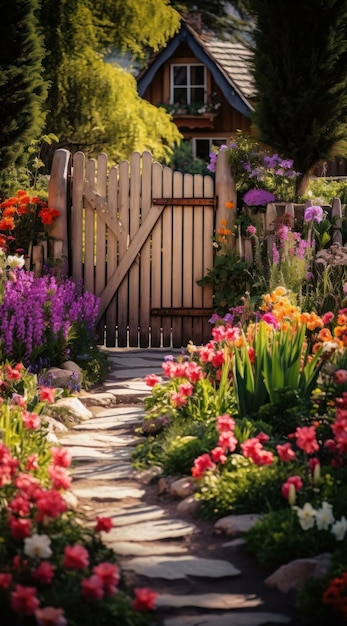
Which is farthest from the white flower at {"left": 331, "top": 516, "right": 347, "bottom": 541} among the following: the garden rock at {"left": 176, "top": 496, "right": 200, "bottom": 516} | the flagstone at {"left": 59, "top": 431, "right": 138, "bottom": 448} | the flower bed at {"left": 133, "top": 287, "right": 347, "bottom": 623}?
the flagstone at {"left": 59, "top": 431, "right": 138, "bottom": 448}

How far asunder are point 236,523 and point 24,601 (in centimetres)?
147

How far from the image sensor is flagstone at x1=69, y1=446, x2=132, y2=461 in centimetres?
600

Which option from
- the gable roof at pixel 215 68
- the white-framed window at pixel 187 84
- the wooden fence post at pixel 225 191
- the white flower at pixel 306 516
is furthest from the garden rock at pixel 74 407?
the white-framed window at pixel 187 84

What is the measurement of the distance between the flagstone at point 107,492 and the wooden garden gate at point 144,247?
5285 millimetres

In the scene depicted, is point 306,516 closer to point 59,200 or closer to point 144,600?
point 144,600

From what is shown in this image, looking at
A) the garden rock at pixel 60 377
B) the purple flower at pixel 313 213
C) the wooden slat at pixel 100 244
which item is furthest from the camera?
the wooden slat at pixel 100 244

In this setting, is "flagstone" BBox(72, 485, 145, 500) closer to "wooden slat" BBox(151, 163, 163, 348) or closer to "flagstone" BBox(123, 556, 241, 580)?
"flagstone" BBox(123, 556, 241, 580)

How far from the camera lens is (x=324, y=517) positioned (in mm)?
4219

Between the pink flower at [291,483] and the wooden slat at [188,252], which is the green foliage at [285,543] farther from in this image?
the wooden slat at [188,252]

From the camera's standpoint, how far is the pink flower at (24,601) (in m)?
3.38

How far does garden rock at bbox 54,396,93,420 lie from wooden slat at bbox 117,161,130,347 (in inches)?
135

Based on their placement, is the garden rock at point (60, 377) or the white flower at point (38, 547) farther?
the garden rock at point (60, 377)

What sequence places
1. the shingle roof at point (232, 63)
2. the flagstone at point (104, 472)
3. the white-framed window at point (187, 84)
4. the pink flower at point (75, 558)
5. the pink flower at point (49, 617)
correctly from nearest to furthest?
the pink flower at point (49, 617)
the pink flower at point (75, 558)
the flagstone at point (104, 472)
the shingle roof at point (232, 63)
the white-framed window at point (187, 84)

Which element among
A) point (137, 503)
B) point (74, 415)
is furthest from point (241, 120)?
point (137, 503)
